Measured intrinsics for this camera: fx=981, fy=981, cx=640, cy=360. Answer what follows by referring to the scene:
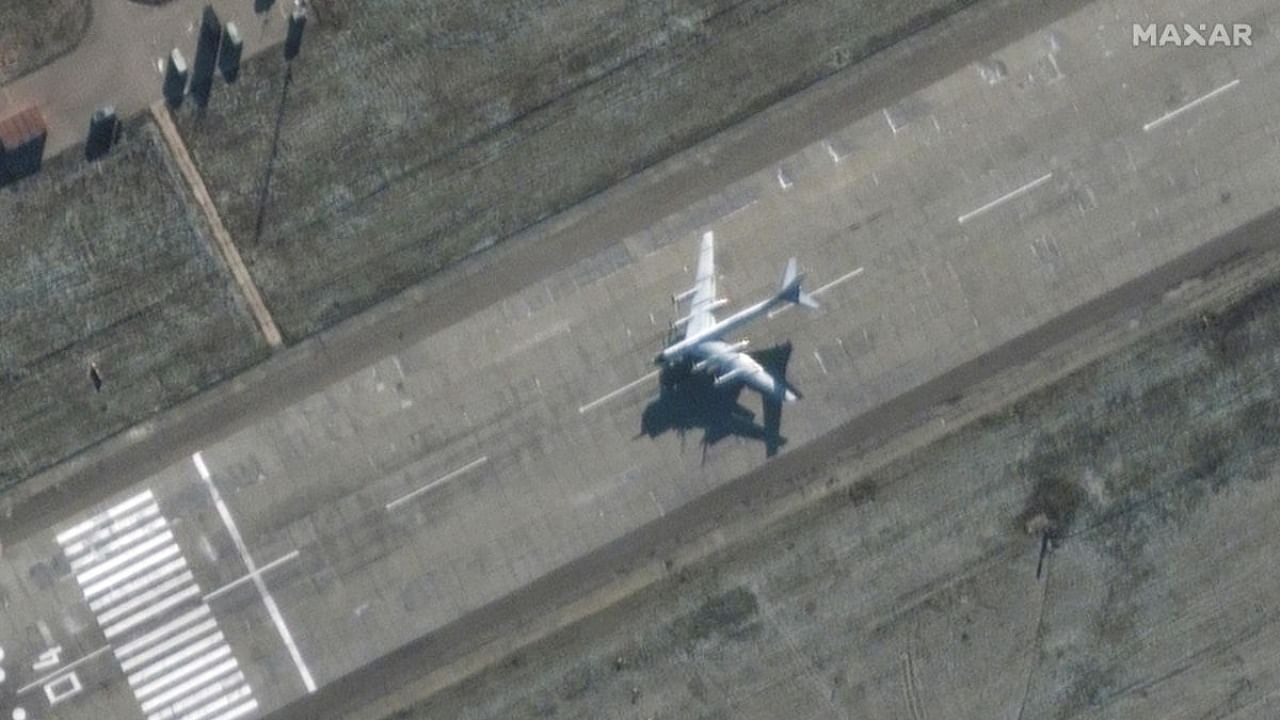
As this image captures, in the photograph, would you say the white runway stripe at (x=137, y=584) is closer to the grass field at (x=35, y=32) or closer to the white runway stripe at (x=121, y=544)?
the white runway stripe at (x=121, y=544)

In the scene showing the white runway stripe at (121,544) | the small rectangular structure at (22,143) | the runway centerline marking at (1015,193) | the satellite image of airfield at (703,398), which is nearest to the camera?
the small rectangular structure at (22,143)

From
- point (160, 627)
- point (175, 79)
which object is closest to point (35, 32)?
point (175, 79)

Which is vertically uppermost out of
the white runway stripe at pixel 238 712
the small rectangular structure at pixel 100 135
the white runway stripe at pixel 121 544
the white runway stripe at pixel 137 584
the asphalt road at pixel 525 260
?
the small rectangular structure at pixel 100 135

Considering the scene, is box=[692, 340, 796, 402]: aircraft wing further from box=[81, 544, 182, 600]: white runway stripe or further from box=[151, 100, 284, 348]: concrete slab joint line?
box=[81, 544, 182, 600]: white runway stripe

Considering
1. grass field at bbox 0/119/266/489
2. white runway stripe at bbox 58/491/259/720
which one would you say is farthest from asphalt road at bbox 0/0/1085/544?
white runway stripe at bbox 58/491/259/720

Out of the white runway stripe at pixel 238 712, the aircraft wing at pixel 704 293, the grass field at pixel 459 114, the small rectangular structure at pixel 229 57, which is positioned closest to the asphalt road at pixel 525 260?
the grass field at pixel 459 114

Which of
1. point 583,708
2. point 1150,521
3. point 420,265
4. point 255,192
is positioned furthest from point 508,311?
point 1150,521

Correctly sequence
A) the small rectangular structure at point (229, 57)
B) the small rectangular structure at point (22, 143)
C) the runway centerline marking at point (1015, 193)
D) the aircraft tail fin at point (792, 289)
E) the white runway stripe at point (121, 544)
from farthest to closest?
1. the runway centerline marking at point (1015, 193)
2. the white runway stripe at point (121, 544)
3. the small rectangular structure at point (229, 57)
4. the small rectangular structure at point (22, 143)
5. the aircraft tail fin at point (792, 289)
